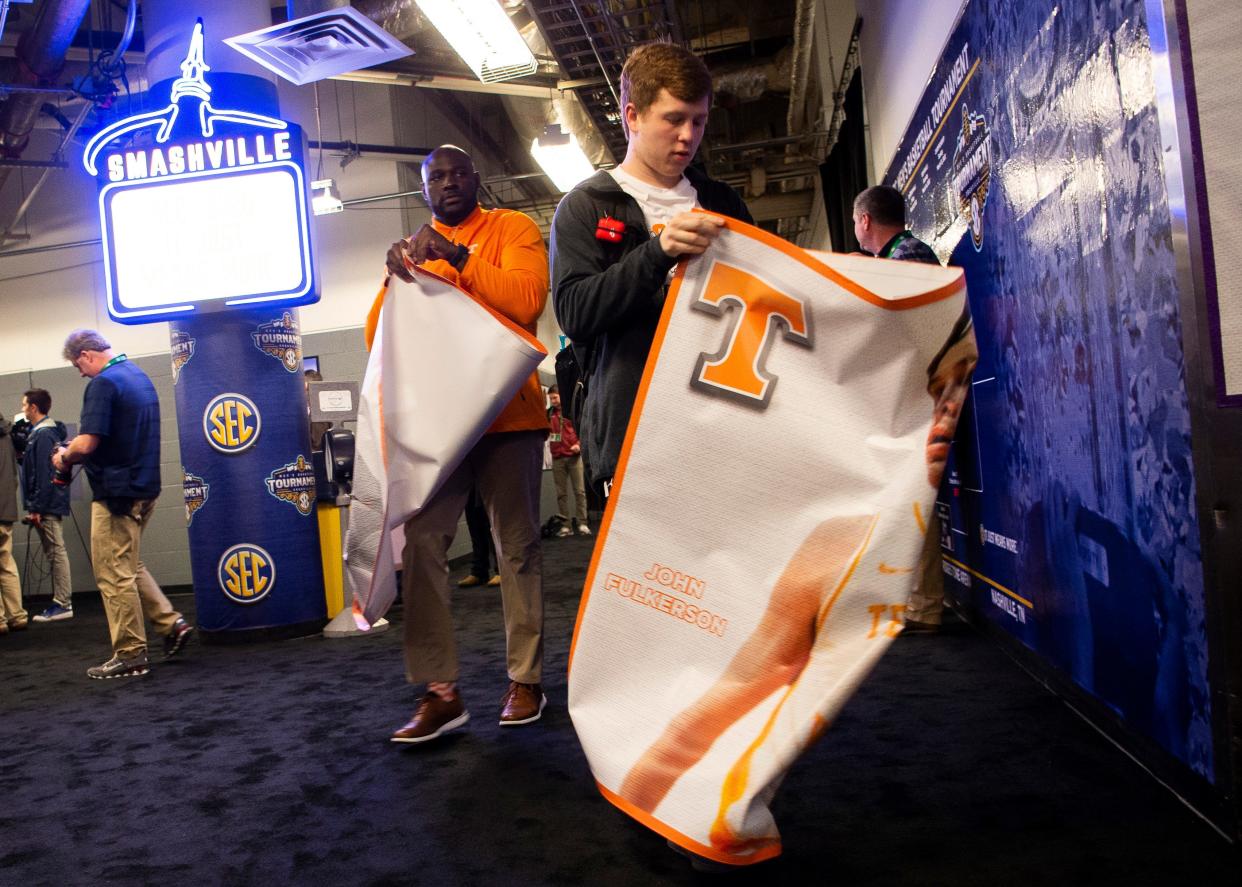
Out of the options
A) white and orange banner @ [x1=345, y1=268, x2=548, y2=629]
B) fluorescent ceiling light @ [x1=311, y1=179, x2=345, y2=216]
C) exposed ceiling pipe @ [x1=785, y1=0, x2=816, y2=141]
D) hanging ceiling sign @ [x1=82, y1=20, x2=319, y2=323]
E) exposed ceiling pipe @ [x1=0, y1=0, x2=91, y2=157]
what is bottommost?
white and orange banner @ [x1=345, y1=268, x2=548, y2=629]

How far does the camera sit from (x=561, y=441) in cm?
994

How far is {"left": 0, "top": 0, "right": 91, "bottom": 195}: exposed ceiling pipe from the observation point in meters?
6.25

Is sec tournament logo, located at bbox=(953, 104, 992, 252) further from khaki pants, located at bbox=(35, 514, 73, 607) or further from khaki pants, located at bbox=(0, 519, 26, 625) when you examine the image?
khaki pants, located at bbox=(35, 514, 73, 607)

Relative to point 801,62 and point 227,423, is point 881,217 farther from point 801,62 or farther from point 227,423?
point 801,62

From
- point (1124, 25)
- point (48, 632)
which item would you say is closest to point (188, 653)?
point (48, 632)

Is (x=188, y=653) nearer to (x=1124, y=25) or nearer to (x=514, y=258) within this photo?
(x=514, y=258)

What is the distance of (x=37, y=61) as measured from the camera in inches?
264

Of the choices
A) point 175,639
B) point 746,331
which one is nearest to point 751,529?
point 746,331

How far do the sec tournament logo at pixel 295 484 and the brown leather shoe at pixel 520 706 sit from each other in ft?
8.93

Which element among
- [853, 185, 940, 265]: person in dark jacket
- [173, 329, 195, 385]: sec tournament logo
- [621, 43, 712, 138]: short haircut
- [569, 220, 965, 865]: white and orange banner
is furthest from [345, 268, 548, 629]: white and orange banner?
[173, 329, 195, 385]: sec tournament logo

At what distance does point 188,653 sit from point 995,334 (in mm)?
3828

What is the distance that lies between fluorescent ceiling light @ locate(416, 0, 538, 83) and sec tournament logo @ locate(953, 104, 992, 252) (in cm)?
274

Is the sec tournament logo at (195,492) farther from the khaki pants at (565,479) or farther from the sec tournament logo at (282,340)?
the khaki pants at (565,479)

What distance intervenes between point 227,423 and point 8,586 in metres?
2.83
